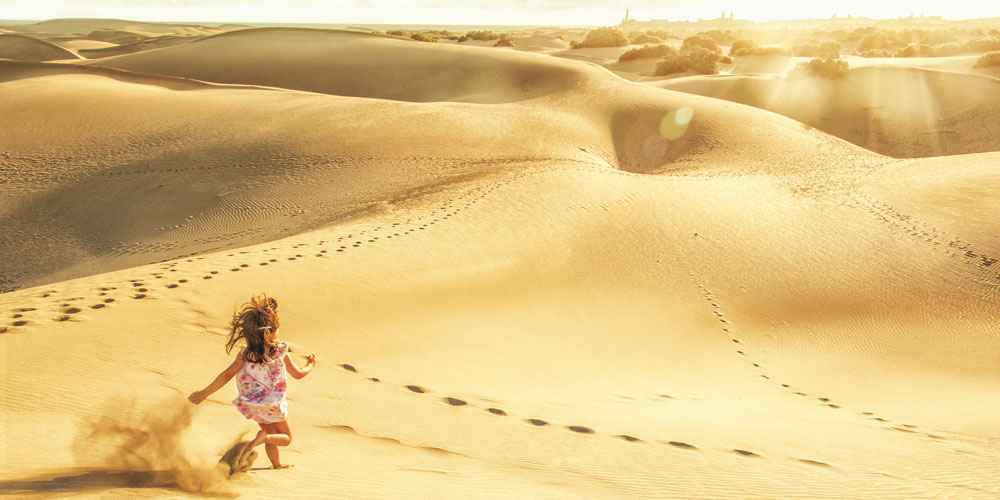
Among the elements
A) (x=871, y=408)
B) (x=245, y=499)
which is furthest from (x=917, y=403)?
(x=245, y=499)

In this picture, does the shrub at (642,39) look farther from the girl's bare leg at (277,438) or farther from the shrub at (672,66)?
the girl's bare leg at (277,438)

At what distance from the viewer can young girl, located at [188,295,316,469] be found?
13.6 ft

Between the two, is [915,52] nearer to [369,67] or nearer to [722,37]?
[722,37]

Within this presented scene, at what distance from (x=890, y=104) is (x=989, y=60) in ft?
31.3

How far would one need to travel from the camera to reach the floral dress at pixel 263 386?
4230 millimetres

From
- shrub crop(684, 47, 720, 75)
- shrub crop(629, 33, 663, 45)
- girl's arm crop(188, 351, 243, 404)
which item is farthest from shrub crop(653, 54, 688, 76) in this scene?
girl's arm crop(188, 351, 243, 404)

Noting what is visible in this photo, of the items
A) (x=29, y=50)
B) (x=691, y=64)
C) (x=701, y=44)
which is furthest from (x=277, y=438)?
(x=701, y=44)

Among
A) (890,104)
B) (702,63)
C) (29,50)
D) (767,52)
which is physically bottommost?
(29,50)

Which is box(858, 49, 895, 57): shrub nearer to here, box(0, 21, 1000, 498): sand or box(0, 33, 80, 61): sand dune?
box(0, 21, 1000, 498): sand

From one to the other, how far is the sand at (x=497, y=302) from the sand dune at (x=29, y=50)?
858 inches

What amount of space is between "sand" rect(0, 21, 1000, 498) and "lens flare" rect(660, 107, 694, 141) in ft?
0.79

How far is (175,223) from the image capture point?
15.7m

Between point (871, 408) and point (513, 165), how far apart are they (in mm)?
12243

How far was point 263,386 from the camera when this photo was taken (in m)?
4.24
